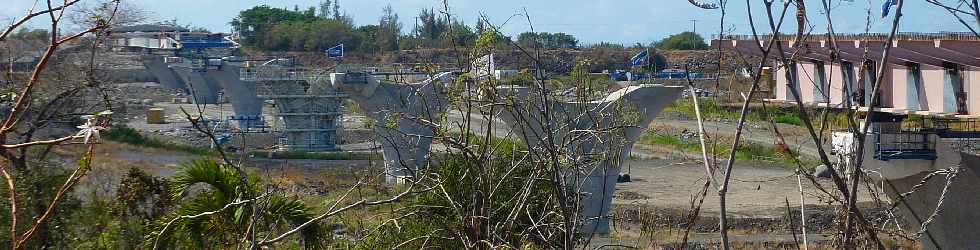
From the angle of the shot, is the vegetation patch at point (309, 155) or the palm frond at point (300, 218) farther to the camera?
the vegetation patch at point (309, 155)

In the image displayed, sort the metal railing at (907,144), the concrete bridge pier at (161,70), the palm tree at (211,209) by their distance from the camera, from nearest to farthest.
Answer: the palm tree at (211,209)
the metal railing at (907,144)
the concrete bridge pier at (161,70)

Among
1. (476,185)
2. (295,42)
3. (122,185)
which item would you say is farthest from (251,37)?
(476,185)

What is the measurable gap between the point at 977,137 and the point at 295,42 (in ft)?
192

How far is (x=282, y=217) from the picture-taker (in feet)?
21.0

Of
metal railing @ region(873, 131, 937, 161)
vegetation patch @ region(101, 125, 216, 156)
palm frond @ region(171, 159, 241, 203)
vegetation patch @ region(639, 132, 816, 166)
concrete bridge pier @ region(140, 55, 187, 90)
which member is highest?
concrete bridge pier @ region(140, 55, 187, 90)

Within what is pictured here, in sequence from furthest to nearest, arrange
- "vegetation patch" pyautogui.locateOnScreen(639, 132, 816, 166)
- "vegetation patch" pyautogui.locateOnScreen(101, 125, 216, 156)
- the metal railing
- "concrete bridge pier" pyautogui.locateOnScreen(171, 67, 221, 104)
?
"concrete bridge pier" pyautogui.locateOnScreen(171, 67, 221, 104), "vegetation patch" pyautogui.locateOnScreen(101, 125, 216, 156), "vegetation patch" pyautogui.locateOnScreen(639, 132, 816, 166), the metal railing

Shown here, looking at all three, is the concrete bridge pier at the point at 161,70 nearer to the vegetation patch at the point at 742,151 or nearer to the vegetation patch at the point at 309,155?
the vegetation patch at the point at 309,155

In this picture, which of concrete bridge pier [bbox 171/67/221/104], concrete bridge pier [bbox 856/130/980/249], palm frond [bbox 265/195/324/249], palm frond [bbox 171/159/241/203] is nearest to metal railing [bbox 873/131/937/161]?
concrete bridge pier [bbox 856/130/980/249]

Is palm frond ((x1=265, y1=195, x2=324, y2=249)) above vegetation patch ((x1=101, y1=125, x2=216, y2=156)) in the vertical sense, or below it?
above

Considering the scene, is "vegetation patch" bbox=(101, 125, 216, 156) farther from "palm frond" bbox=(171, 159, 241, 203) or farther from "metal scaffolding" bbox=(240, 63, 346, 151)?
"palm frond" bbox=(171, 159, 241, 203)

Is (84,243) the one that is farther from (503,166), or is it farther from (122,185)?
(503,166)

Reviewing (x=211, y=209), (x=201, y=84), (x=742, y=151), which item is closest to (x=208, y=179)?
(x=211, y=209)

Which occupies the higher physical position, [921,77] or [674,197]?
[921,77]

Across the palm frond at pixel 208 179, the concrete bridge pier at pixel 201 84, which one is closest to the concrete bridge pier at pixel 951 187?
the palm frond at pixel 208 179
